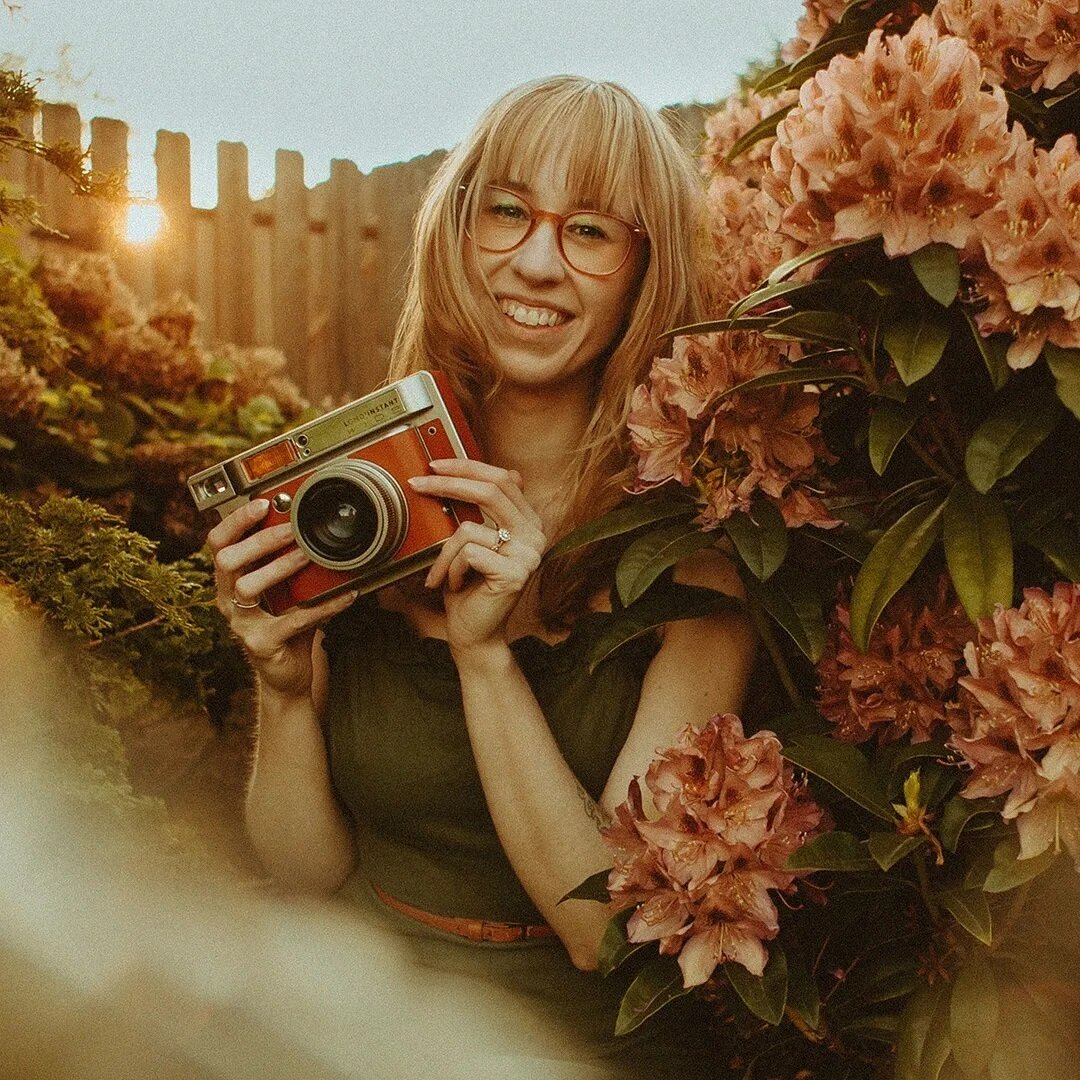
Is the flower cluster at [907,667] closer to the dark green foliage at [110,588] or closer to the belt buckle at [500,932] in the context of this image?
the belt buckle at [500,932]

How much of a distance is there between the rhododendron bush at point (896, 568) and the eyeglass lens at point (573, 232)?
370mm

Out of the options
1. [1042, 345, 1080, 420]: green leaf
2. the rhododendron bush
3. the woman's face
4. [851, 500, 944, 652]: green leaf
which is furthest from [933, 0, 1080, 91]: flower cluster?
the woman's face

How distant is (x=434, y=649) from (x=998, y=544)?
2.50 ft

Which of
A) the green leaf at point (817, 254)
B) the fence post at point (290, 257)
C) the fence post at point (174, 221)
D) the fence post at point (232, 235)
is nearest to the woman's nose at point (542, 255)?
the green leaf at point (817, 254)

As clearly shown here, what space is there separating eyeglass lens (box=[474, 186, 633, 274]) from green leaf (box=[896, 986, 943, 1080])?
2.85 ft

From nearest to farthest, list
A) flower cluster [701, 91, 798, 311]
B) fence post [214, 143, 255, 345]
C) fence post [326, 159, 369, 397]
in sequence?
flower cluster [701, 91, 798, 311], fence post [214, 143, 255, 345], fence post [326, 159, 369, 397]


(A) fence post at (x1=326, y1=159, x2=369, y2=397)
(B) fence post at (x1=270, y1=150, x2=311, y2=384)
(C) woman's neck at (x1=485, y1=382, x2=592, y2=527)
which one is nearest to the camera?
(C) woman's neck at (x1=485, y1=382, x2=592, y2=527)

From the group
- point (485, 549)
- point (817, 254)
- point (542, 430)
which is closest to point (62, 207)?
point (542, 430)

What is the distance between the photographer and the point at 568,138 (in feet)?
4.98

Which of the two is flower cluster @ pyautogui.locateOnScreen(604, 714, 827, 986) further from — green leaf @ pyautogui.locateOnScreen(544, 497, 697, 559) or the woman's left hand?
the woman's left hand

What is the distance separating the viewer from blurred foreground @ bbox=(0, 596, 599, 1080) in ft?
4.10

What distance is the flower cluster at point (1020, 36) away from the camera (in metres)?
1.09

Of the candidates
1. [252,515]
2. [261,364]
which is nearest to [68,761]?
[252,515]

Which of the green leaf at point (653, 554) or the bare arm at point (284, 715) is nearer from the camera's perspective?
the green leaf at point (653, 554)
